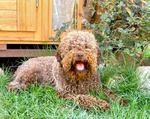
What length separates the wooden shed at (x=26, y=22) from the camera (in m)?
4.13

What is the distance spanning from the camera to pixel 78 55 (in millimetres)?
2848

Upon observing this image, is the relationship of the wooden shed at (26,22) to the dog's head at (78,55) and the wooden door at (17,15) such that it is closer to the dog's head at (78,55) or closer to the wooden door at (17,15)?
the wooden door at (17,15)

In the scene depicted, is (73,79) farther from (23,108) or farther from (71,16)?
(71,16)

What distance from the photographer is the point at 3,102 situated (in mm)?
3010

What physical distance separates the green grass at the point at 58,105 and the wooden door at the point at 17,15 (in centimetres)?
88

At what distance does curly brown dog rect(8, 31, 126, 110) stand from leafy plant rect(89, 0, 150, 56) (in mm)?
680

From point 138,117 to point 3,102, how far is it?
4.69ft

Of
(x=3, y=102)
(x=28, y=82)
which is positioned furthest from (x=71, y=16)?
(x=3, y=102)

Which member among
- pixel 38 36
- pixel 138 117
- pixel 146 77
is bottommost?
pixel 138 117

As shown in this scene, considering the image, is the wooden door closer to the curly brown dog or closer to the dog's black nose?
the curly brown dog

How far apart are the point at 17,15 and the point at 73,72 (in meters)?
1.60

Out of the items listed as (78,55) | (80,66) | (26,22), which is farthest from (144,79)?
(26,22)

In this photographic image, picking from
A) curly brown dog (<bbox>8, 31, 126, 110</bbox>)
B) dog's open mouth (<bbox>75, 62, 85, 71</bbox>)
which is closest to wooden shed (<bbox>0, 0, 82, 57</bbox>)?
curly brown dog (<bbox>8, 31, 126, 110</bbox>)

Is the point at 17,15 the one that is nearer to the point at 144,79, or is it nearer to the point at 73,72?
the point at 73,72
